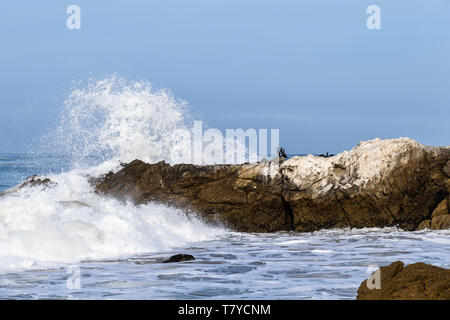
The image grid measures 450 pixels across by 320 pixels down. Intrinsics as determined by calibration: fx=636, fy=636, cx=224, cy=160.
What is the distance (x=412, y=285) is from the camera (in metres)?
4.65

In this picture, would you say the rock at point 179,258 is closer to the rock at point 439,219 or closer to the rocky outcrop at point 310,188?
the rocky outcrop at point 310,188

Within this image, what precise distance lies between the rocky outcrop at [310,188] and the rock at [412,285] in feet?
23.6

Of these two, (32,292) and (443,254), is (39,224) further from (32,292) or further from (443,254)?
(443,254)

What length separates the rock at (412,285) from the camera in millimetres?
4570

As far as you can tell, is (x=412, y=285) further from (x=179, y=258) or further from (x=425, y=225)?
(x=425, y=225)

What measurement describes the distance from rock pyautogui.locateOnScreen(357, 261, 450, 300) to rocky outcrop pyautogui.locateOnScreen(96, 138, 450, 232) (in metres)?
7.19

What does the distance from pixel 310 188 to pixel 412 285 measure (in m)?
7.56

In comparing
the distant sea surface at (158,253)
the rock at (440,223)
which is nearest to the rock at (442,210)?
the rock at (440,223)

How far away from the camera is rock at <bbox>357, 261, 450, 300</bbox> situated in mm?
4570

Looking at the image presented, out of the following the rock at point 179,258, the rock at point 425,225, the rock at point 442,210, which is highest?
the rock at point 442,210

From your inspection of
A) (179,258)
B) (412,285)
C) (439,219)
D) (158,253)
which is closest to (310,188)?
(439,219)

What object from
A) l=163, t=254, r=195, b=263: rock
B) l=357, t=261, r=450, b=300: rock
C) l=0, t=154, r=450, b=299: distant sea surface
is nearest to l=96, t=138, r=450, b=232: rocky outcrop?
l=0, t=154, r=450, b=299: distant sea surface

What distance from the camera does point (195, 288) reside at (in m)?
6.39

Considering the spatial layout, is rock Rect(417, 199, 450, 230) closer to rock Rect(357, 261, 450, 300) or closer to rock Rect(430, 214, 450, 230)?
rock Rect(430, 214, 450, 230)
